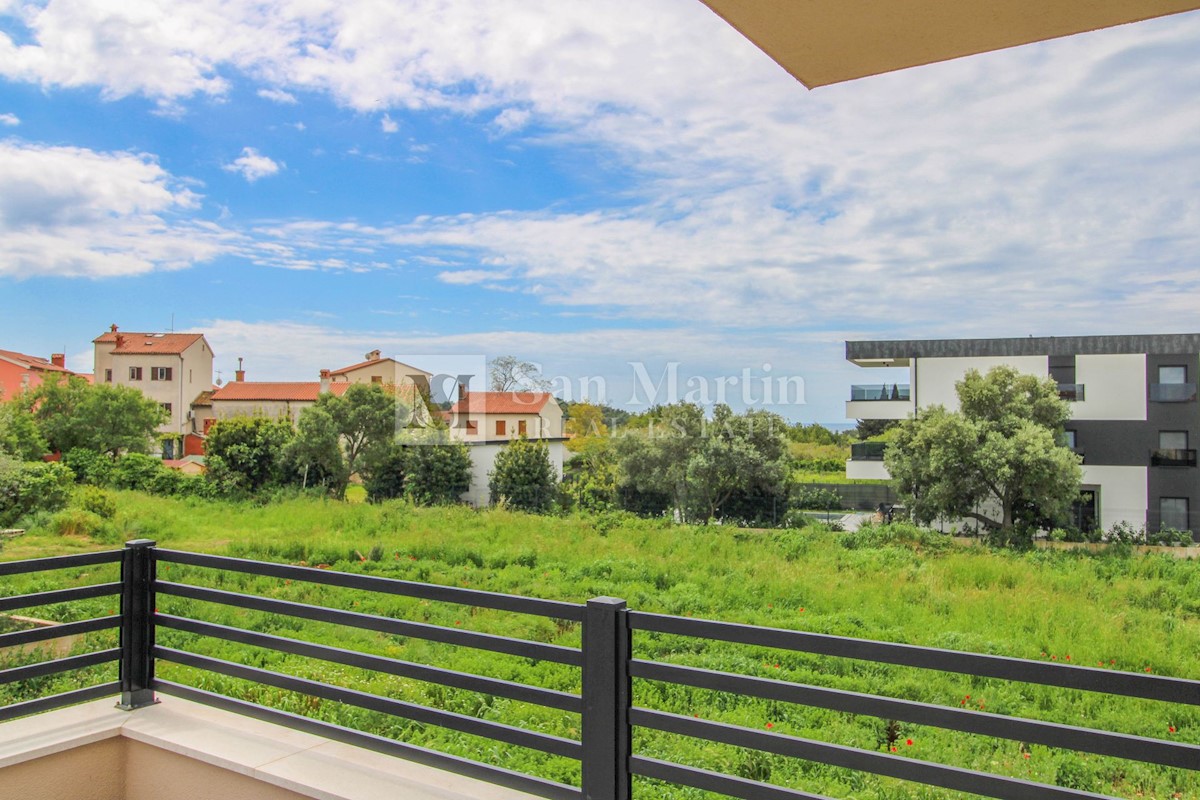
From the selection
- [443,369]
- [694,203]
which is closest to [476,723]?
[443,369]

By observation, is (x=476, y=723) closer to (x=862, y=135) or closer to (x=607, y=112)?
(x=607, y=112)

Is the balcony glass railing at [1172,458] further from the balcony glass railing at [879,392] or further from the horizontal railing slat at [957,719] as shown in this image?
the horizontal railing slat at [957,719]

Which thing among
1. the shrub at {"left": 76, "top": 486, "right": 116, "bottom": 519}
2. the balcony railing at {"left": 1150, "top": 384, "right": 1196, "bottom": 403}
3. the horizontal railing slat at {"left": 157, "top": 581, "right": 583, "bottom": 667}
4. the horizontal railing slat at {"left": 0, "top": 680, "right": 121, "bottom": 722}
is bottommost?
the shrub at {"left": 76, "top": 486, "right": 116, "bottom": 519}

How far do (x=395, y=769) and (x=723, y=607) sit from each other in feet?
19.8

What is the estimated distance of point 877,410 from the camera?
1734 centimetres

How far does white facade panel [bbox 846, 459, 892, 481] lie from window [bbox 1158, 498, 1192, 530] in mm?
5133

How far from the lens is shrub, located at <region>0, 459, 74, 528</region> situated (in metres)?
11.3

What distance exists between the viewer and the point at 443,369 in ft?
67.1

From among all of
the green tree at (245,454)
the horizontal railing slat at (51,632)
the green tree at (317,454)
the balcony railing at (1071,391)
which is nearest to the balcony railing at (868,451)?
the balcony railing at (1071,391)

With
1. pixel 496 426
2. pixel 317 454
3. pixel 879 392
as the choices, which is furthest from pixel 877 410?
pixel 317 454

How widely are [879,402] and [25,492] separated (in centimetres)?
1619

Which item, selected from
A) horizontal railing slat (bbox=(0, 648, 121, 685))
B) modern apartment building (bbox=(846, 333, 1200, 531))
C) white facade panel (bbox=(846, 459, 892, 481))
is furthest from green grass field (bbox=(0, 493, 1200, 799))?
modern apartment building (bbox=(846, 333, 1200, 531))

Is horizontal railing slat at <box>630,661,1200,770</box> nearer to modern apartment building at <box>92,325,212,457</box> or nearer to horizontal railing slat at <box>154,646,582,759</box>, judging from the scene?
horizontal railing slat at <box>154,646,582,759</box>

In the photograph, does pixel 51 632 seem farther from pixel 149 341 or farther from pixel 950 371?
pixel 149 341
